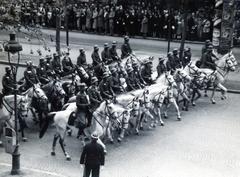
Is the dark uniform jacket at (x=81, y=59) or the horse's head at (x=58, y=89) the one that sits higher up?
the dark uniform jacket at (x=81, y=59)

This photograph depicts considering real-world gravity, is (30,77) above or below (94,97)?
above

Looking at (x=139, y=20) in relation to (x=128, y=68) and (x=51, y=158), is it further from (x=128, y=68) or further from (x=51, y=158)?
(x=51, y=158)

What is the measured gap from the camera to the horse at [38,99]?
18969 millimetres

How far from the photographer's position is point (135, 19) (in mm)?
40000

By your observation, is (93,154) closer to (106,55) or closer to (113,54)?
(106,55)

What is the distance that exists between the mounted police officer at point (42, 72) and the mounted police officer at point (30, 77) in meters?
0.68

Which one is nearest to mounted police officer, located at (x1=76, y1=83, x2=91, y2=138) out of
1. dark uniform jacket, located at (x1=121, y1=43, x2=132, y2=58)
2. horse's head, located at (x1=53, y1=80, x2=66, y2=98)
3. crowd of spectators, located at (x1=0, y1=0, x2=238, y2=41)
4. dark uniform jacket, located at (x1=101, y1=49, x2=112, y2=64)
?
horse's head, located at (x1=53, y1=80, x2=66, y2=98)

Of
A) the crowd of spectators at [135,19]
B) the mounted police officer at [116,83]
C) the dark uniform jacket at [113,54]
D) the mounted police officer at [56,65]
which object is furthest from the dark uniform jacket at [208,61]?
the crowd of spectators at [135,19]

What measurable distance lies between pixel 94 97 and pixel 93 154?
14.9 ft

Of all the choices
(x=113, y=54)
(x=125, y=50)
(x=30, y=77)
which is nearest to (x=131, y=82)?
(x=113, y=54)

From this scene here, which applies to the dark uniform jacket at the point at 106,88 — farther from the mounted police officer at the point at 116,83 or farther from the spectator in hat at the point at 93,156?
the spectator in hat at the point at 93,156

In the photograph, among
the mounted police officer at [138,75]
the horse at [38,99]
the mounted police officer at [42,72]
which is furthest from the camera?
the mounted police officer at [138,75]

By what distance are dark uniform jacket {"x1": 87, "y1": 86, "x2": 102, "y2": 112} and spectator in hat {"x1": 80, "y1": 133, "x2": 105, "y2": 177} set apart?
4080 mm

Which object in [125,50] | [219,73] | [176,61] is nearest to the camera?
[176,61]
